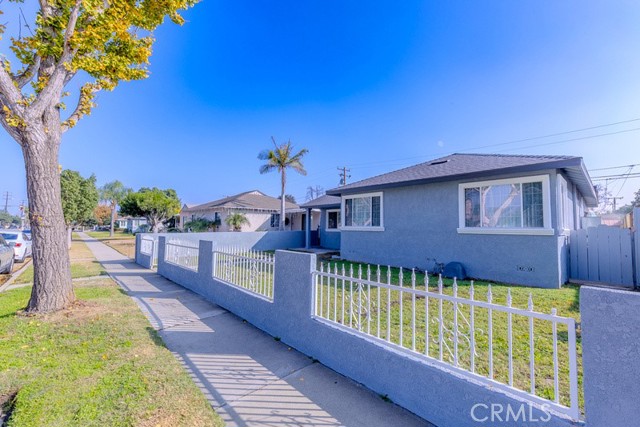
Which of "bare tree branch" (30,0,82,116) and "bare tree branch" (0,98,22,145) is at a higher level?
"bare tree branch" (30,0,82,116)

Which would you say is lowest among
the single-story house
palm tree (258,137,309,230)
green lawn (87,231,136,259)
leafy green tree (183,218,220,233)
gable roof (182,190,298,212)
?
green lawn (87,231,136,259)

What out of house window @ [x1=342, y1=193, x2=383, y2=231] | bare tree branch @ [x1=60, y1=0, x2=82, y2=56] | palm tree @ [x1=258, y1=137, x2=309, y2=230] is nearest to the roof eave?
house window @ [x1=342, y1=193, x2=383, y2=231]

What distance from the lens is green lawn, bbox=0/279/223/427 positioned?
2689 millimetres

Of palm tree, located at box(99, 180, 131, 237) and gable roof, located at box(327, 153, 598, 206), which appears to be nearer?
gable roof, located at box(327, 153, 598, 206)

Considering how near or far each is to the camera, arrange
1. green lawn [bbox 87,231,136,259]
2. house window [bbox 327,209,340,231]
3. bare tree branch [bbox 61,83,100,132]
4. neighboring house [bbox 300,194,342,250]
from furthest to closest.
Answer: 1. green lawn [bbox 87,231,136,259]
2. house window [bbox 327,209,340,231]
3. neighboring house [bbox 300,194,342,250]
4. bare tree branch [bbox 61,83,100,132]

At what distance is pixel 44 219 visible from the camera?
5.60m

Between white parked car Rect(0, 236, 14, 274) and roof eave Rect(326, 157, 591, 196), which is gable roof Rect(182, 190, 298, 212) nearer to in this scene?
white parked car Rect(0, 236, 14, 274)

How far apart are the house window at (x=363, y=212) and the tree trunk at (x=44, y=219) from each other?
9.71 m

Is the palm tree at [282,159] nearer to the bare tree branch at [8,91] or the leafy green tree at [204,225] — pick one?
the leafy green tree at [204,225]

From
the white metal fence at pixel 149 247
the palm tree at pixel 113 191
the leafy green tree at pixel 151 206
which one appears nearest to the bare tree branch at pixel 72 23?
the white metal fence at pixel 149 247

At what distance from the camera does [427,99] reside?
14.5m

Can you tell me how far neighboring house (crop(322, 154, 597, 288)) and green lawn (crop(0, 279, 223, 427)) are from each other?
28.1ft

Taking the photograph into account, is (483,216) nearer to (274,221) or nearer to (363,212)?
(363,212)

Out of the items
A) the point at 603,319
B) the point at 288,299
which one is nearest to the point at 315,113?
the point at 288,299
